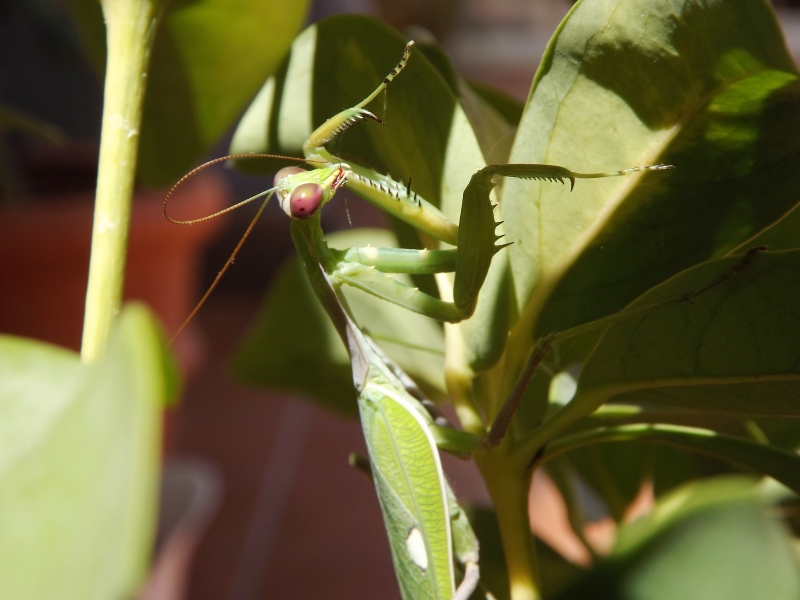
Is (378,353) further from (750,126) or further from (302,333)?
(750,126)

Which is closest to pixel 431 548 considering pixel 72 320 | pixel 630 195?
pixel 630 195

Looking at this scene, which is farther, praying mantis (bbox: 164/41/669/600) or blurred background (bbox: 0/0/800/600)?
blurred background (bbox: 0/0/800/600)

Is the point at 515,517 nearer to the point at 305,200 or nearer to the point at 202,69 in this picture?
the point at 305,200

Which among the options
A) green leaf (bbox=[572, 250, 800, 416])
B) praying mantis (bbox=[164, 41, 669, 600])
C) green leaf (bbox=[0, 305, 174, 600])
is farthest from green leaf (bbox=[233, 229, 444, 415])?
green leaf (bbox=[0, 305, 174, 600])

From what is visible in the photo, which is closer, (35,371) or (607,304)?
(35,371)

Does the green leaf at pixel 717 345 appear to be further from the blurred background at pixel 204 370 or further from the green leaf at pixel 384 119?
the blurred background at pixel 204 370

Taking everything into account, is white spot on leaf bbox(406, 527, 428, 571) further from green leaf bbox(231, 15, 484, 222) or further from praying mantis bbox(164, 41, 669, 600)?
green leaf bbox(231, 15, 484, 222)

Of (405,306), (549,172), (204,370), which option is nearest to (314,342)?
(405,306)
